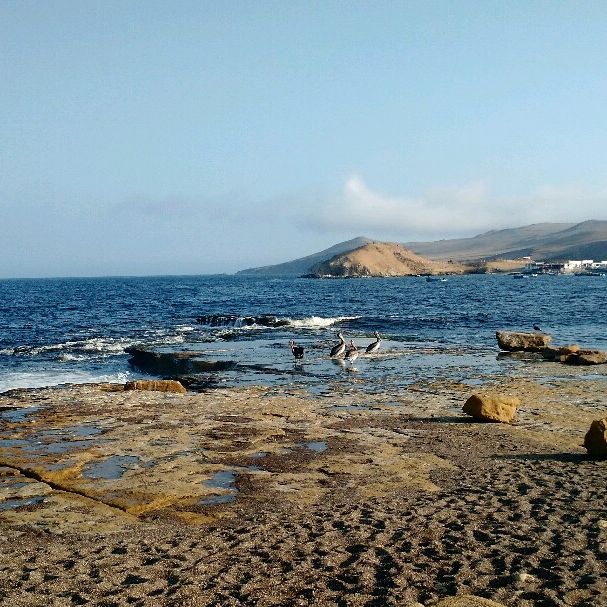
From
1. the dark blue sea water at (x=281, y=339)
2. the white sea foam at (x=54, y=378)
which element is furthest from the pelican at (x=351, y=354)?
the white sea foam at (x=54, y=378)

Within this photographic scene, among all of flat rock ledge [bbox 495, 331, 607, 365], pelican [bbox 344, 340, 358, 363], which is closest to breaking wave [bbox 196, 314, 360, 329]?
flat rock ledge [bbox 495, 331, 607, 365]

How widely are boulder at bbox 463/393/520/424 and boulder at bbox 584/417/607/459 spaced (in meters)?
3.47

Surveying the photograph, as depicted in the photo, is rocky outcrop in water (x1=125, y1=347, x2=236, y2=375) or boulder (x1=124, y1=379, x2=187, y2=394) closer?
boulder (x1=124, y1=379, x2=187, y2=394)

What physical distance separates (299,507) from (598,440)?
5943mm

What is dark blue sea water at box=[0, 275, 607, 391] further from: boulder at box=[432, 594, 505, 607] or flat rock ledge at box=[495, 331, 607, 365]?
boulder at box=[432, 594, 505, 607]

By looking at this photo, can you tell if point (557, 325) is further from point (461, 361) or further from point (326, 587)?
point (326, 587)

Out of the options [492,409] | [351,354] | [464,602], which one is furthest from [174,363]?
[464,602]

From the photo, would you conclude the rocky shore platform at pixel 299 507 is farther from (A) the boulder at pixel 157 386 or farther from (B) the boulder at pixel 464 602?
(A) the boulder at pixel 157 386

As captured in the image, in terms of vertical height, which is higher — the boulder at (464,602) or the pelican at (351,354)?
the boulder at (464,602)

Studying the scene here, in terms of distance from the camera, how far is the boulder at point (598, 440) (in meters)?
11.6

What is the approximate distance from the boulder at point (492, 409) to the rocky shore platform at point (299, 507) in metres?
0.24

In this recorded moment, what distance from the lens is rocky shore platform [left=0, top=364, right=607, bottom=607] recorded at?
683cm

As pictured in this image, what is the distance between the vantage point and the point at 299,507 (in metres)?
9.51

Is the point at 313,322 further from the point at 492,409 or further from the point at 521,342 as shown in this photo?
the point at 492,409
